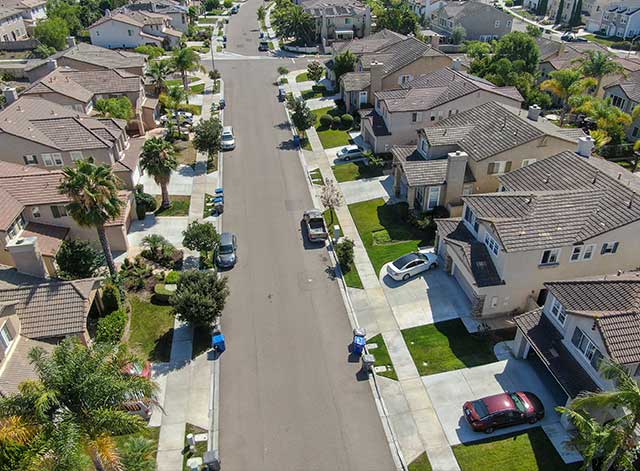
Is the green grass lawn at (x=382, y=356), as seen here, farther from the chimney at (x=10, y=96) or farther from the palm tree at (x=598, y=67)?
the palm tree at (x=598, y=67)

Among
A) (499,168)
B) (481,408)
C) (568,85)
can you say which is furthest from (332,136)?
(481,408)

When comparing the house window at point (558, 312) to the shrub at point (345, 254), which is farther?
the shrub at point (345, 254)

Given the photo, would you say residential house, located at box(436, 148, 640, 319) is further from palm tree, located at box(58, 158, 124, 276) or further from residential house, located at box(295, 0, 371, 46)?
residential house, located at box(295, 0, 371, 46)

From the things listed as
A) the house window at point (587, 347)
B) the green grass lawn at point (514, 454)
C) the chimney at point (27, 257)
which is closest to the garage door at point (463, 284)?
the house window at point (587, 347)

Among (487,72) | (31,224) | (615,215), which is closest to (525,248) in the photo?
(615,215)

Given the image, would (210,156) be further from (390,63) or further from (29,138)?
(390,63)

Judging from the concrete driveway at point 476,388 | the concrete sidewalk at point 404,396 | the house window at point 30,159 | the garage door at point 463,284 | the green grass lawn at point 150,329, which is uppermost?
the house window at point 30,159

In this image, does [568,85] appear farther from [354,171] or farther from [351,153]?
[354,171]
